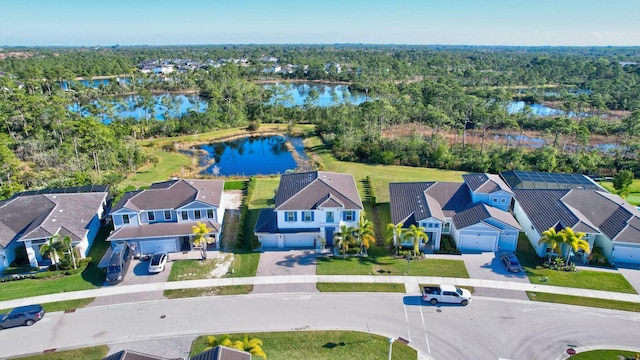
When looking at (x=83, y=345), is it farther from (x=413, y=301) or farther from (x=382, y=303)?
(x=413, y=301)

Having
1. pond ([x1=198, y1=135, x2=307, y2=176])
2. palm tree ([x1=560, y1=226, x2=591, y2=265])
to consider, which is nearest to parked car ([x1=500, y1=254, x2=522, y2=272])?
palm tree ([x1=560, y1=226, x2=591, y2=265])

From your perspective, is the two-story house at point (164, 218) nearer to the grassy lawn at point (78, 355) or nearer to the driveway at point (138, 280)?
the driveway at point (138, 280)

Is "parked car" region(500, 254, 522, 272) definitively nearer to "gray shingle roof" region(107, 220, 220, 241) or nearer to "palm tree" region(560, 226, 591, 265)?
"palm tree" region(560, 226, 591, 265)

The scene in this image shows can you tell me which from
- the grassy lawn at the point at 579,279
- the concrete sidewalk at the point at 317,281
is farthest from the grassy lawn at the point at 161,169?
the grassy lawn at the point at 579,279

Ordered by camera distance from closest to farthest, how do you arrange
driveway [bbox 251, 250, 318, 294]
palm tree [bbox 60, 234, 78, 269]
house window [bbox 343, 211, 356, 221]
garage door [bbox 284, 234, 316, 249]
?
1. driveway [bbox 251, 250, 318, 294]
2. palm tree [bbox 60, 234, 78, 269]
3. garage door [bbox 284, 234, 316, 249]
4. house window [bbox 343, 211, 356, 221]

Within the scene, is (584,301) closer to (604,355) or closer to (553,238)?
(553,238)

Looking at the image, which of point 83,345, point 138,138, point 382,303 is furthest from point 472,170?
point 138,138

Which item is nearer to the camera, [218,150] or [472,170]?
[472,170]
